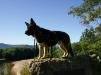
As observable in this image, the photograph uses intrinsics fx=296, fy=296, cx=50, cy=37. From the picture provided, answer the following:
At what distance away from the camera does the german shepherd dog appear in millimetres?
8906

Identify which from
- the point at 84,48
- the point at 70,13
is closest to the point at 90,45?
the point at 84,48

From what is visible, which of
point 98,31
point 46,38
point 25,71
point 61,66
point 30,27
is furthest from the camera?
point 98,31

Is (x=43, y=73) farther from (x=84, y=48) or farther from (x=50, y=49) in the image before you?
(x=84, y=48)

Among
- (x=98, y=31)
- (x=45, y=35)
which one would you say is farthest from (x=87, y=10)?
(x=45, y=35)

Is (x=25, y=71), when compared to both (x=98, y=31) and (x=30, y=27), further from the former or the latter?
(x=98, y=31)

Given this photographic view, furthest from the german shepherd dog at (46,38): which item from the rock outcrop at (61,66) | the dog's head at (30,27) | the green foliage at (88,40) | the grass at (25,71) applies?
the green foliage at (88,40)

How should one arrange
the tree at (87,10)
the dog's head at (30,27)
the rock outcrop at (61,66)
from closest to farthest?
the dog's head at (30,27)
the rock outcrop at (61,66)
the tree at (87,10)

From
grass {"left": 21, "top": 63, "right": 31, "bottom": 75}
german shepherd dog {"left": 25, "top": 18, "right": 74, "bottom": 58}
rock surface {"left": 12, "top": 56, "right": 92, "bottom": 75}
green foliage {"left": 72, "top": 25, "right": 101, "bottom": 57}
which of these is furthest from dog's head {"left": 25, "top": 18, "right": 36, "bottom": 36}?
green foliage {"left": 72, "top": 25, "right": 101, "bottom": 57}

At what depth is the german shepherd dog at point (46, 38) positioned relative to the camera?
8906 millimetres

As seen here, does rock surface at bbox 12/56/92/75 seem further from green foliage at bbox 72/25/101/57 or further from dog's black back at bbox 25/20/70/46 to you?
green foliage at bbox 72/25/101/57

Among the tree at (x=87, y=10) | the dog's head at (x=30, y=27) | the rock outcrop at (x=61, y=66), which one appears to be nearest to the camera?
the dog's head at (x=30, y=27)

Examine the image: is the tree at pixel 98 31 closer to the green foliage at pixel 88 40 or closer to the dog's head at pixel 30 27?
the green foliage at pixel 88 40

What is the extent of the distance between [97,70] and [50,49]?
1.87 meters

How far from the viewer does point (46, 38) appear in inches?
362
